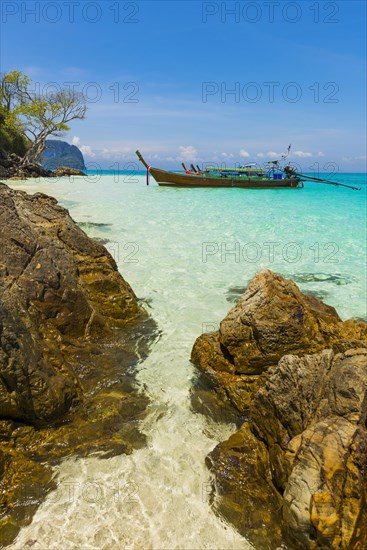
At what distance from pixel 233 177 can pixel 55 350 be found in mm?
47202

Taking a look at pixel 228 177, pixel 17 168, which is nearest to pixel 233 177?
pixel 228 177

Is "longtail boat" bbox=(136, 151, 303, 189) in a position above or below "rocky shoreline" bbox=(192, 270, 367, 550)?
above

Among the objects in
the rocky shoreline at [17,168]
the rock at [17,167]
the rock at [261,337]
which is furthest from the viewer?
the rock at [17,167]

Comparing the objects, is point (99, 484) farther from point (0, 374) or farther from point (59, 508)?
point (0, 374)

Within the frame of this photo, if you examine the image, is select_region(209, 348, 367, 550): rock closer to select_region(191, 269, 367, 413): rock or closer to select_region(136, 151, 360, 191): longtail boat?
select_region(191, 269, 367, 413): rock

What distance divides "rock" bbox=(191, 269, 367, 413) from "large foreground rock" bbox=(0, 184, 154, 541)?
1228mm

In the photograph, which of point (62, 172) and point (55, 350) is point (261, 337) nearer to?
point (55, 350)

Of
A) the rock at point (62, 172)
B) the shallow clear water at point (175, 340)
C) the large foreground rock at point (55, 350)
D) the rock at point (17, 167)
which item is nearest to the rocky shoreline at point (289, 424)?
the shallow clear water at point (175, 340)

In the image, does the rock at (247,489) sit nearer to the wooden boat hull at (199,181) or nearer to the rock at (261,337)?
the rock at (261,337)

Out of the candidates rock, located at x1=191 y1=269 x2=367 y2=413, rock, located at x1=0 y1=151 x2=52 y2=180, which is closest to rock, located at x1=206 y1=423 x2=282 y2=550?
rock, located at x1=191 y1=269 x2=367 y2=413

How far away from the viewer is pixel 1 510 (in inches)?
130

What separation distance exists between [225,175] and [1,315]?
1873 inches

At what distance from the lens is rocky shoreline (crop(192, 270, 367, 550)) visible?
2.89m

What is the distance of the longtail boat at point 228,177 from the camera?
4712 centimetres
